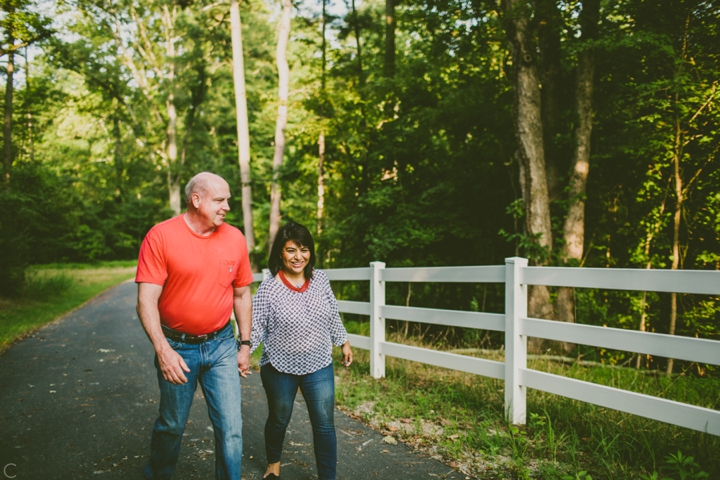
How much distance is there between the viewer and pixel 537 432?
4426 millimetres

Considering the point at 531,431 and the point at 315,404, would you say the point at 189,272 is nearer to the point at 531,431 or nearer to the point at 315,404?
the point at 315,404

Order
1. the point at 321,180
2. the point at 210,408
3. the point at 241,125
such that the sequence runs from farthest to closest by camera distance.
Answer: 1. the point at 241,125
2. the point at 321,180
3. the point at 210,408

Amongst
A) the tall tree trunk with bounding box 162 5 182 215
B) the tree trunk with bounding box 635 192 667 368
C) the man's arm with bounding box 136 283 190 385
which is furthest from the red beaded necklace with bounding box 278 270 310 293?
the tall tree trunk with bounding box 162 5 182 215

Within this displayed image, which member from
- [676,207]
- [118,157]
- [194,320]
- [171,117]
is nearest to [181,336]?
[194,320]

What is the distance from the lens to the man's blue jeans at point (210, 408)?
3102 mm

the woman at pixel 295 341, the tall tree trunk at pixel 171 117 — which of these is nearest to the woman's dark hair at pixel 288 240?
the woman at pixel 295 341

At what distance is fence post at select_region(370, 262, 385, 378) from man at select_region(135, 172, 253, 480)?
3474mm

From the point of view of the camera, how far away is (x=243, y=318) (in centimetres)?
345

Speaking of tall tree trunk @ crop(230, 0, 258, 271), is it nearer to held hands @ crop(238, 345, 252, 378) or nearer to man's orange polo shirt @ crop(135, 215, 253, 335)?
held hands @ crop(238, 345, 252, 378)

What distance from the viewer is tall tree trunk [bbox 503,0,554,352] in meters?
8.14

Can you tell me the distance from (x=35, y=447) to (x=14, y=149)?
16.1 meters

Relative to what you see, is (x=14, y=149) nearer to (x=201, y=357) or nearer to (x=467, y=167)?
(x=467, y=167)

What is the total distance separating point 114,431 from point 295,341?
2.47 meters

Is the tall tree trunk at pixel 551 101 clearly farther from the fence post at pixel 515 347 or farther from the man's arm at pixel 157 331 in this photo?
the man's arm at pixel 157 331
